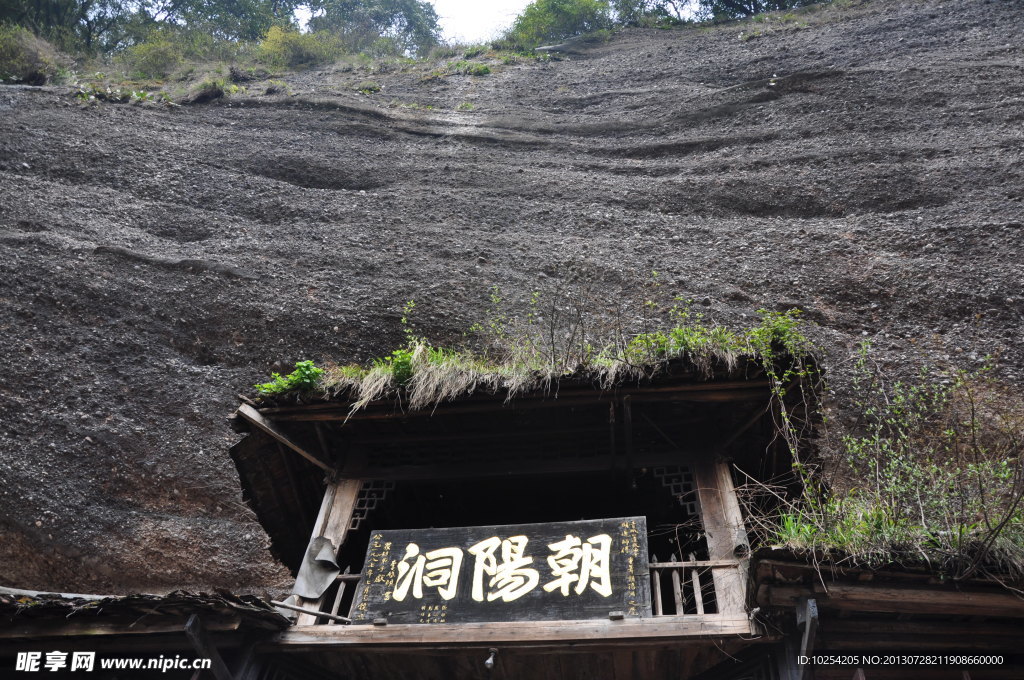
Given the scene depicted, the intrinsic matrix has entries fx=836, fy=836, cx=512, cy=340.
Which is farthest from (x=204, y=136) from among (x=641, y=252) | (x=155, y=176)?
(x=641, y=252)

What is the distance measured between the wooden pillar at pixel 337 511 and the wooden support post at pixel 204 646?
1.08 meters

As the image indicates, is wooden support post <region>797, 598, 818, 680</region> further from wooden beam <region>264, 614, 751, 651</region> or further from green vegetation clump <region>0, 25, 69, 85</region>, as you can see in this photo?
green vegetation clump <region>0, 25, 69, 85</region>

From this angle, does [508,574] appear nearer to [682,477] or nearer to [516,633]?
[516,633]

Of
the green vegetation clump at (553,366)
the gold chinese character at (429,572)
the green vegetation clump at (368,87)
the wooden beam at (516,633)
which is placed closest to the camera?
the wooden beam at (516,633)

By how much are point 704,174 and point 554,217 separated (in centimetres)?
315

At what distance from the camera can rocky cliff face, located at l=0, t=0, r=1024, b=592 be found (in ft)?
35.1

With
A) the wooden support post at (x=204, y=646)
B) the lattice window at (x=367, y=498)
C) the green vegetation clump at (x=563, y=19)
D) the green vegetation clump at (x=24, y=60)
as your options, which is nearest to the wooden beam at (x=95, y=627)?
the wooden support post at (x=204, y=646)

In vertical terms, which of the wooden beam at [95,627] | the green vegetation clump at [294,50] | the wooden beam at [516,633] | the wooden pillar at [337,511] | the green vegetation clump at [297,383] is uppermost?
the green vegetation clump at [294,50]

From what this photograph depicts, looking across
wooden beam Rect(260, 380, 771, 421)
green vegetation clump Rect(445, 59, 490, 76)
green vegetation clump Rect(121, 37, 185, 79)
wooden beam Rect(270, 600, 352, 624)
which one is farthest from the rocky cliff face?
wooden beam Rect(270, 600, 352, 624)

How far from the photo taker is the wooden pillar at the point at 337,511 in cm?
596

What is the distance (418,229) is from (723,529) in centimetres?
1017

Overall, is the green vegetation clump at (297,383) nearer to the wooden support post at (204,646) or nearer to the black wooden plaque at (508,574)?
the black wooden plaque at (508,574)

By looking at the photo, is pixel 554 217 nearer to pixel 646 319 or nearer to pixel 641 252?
pixel 641 252

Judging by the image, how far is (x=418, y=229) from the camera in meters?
14.7
